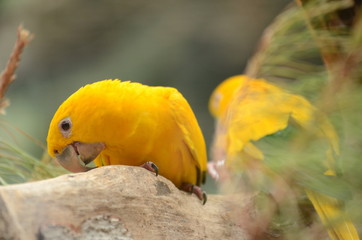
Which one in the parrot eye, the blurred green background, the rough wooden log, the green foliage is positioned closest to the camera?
the rough wooden log

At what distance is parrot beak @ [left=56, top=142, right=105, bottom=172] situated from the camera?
1.50 m

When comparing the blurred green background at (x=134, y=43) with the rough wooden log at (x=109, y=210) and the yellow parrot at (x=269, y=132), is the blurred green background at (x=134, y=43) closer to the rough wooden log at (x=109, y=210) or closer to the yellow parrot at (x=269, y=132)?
the rough wooden log at (x=109, y=210)

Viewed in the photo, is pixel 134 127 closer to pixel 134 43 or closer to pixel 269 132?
pixel 269 132

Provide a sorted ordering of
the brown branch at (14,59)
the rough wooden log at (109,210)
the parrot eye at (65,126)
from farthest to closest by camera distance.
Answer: the brown branch at (14,59), the parrot eye at (65,126), the rough wooden log at (109,210)

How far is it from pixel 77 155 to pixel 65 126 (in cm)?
10

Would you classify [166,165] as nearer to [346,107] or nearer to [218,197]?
[218,197]

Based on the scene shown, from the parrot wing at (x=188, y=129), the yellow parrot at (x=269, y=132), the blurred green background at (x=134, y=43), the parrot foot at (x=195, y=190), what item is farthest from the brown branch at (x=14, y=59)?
the blurred green background at (x=134, y=43)

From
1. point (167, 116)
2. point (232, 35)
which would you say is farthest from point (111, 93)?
point (232, 35)

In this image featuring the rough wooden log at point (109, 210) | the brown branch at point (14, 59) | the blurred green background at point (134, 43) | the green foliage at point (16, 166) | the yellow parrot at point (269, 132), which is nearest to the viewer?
the yellow parrot at point (269, 132)

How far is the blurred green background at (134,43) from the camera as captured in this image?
15.3 feet

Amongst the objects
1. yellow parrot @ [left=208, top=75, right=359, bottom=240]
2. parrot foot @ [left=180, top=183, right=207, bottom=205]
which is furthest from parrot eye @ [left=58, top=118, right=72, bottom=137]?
yellow parrot @ [left=208, top=75, right=359, bottom=240]

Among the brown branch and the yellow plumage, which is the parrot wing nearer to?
the yellow plumage

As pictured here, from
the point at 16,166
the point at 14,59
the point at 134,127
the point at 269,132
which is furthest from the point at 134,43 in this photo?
the point at 269,132

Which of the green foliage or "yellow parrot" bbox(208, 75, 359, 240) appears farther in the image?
the green foliage
